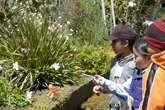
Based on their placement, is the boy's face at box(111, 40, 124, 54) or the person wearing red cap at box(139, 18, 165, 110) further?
the boy's face at box(111, 40, 124, 54)

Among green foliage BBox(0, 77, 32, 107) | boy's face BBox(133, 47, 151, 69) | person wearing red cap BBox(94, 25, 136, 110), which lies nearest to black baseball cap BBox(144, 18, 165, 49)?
boy's face BBox(133, 47, 151, 69)

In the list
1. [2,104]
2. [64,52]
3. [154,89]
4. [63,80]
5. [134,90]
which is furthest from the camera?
[64,52]

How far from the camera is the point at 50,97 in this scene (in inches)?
98.7

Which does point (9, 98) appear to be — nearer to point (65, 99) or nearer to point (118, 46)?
point (65, 99)

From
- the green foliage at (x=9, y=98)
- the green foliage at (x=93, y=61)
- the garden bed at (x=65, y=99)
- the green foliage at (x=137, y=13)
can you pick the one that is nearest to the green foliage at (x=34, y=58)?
the garden bed at (x=65, y=99)

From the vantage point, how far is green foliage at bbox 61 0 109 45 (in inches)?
226

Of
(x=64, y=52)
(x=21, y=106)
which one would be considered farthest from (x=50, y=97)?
(x=64, y=52)

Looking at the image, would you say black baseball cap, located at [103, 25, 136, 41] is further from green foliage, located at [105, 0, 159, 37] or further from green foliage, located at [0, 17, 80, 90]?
green foliage, located at [105, 0, 159, 37]

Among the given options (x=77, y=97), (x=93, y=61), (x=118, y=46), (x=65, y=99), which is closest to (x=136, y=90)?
(x=118, y=46)

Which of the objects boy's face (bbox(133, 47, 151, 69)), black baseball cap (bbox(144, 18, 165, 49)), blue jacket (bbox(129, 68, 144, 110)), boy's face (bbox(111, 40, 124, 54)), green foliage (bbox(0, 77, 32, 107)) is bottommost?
green foliage (bbox(0, 77, 32, 107))

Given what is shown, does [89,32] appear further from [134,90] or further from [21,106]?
[134,90]

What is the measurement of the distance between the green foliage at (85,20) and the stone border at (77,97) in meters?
2.20

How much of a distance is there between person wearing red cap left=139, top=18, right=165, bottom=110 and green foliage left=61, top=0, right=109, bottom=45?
176 inches

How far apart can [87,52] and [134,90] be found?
9.90 feet
